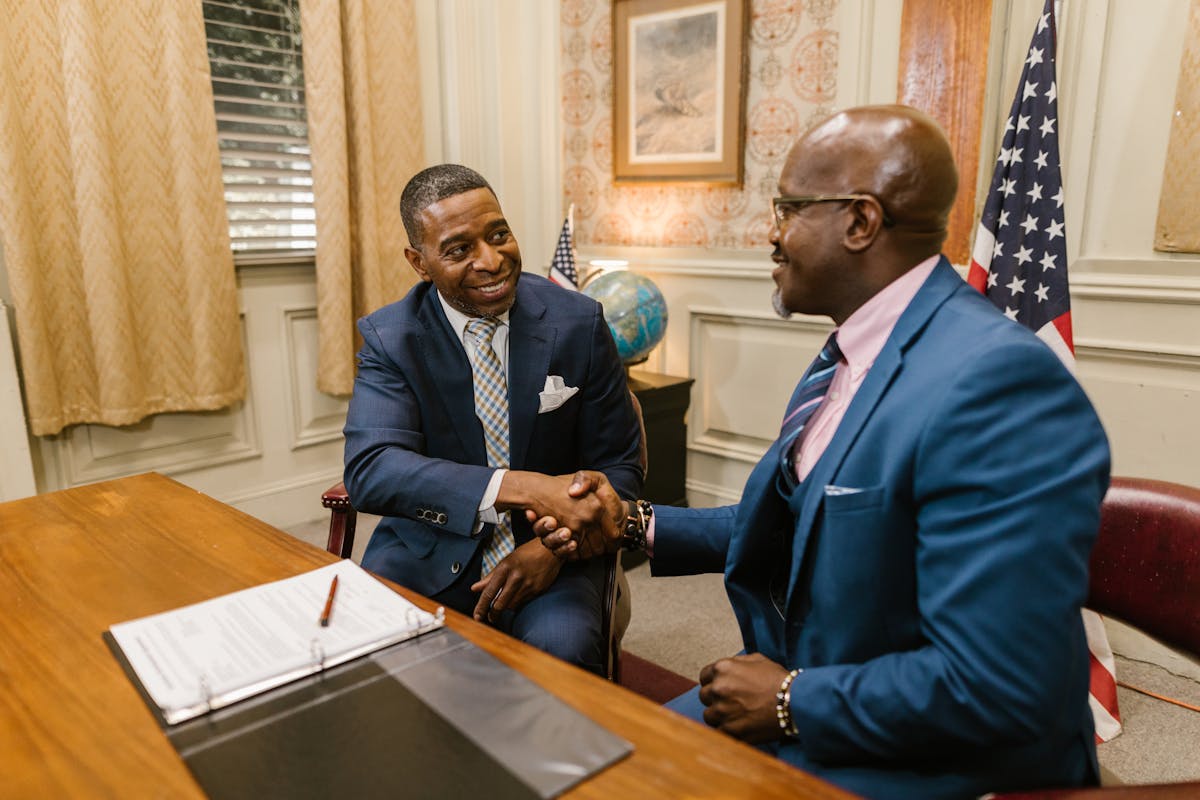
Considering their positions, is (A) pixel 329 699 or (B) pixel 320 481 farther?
(B) pixel 320 481

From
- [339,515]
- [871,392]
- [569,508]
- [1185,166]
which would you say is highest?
[1185,166]

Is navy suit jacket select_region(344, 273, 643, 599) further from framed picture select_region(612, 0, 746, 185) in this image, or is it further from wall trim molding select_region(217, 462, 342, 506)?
wall trim molding select_region(217, 462, 342, 506)

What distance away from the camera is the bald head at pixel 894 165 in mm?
1032

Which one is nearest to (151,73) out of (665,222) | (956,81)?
(665,222)

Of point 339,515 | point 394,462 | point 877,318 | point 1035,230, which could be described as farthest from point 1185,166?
point 339,515

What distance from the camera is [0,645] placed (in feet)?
3.50

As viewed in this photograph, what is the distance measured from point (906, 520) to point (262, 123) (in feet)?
11.2

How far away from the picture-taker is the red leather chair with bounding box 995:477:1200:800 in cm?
114

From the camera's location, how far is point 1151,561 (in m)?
1.18

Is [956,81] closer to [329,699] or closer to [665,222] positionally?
[665,222]

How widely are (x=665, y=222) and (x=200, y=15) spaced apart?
6.72 ft

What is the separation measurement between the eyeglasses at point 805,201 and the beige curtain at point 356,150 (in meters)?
2.71

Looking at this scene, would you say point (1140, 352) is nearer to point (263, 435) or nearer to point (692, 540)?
point (692, 540)

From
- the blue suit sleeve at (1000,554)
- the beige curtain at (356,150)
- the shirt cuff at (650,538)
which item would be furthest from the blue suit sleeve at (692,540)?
the beige curtain at (356,150)
